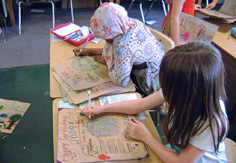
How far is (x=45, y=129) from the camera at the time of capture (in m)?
1.70

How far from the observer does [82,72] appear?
114 centimetres

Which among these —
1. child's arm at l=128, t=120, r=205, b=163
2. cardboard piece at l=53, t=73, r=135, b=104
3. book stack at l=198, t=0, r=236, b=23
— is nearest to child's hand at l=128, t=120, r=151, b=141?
child's arm at l=128, t=120, r=205, b=163

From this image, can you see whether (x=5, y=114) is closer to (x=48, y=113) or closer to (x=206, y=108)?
(x=48, y=113)

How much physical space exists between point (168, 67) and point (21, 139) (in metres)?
1.41

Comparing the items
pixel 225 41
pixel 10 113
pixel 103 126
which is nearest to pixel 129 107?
pixel 103 126

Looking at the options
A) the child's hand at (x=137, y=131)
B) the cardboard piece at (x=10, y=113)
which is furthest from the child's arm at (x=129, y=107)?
the cardboard piece at (x=10, y=113)

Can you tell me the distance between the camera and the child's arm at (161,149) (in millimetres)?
697

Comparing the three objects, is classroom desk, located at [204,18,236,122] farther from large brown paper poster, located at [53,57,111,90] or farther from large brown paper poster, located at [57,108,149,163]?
large brown paper poster, located at [57,108,149,163]

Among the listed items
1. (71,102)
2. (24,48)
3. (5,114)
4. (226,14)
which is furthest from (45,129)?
(226,14)

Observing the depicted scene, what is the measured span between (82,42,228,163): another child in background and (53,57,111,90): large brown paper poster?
438 mm

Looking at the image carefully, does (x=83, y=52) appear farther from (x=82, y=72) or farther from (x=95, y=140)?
(x=95, y=140)

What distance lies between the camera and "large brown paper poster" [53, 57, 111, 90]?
105 centimetres

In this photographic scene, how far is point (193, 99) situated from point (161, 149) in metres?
0.23

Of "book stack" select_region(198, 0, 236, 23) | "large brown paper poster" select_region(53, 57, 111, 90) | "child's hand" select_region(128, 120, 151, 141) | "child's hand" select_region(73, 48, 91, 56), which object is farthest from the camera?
"book stack" select_region(198, 0, 236, 23)
